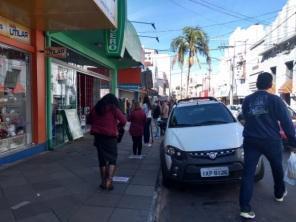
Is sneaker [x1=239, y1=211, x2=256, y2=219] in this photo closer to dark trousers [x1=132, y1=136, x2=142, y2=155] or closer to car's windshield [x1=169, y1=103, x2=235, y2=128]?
car's windshield [x1=169, y1=103, x2=235, y2=128]

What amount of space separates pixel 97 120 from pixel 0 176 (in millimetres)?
2401

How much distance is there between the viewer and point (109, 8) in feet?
29.6

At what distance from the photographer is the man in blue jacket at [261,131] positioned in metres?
5.18

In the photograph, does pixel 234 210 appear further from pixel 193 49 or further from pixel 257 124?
pixel 193 49

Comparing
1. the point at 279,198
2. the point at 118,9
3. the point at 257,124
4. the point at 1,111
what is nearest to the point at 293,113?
the point at 118,9

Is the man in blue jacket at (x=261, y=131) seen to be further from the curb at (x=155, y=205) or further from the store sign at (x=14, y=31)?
the store sign at (x=14, y=31)

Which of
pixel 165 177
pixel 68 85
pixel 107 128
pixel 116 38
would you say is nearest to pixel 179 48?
pixel 68 85

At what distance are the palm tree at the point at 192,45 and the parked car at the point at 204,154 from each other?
27243mm

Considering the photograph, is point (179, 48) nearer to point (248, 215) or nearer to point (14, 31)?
point (14, 31)

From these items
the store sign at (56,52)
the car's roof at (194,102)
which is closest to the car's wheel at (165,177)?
the car's roof at (194,102)

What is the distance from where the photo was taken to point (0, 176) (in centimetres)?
721

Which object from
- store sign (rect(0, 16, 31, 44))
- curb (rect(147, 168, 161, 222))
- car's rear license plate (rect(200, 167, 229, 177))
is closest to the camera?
curb (rect(147, 168, 161, 222))

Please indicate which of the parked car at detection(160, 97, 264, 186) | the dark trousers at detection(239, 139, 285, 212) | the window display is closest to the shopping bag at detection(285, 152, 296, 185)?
the dark trousers at detection(239, 139, 285, 212)

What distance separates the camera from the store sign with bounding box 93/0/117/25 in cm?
812
